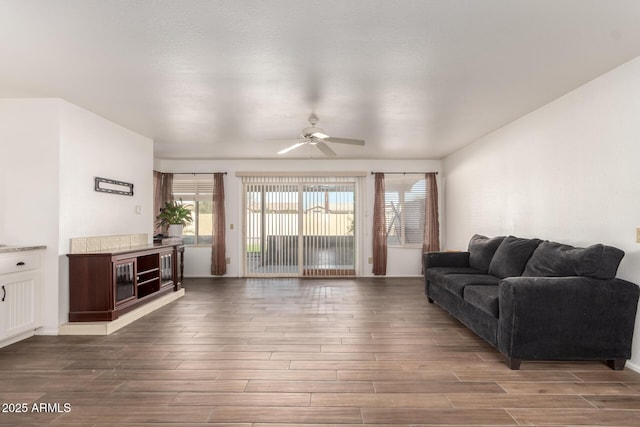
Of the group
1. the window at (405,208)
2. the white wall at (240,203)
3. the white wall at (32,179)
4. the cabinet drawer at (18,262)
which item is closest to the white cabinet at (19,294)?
the cabinet drawer at (18,262)

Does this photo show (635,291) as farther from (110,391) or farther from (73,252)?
(73,252)

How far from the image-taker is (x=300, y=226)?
7633 mm

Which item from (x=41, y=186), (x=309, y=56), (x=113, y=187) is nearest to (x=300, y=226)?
(x=113, y=187)

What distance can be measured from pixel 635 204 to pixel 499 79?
1.55 metres

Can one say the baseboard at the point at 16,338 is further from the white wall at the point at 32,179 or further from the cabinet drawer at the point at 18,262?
the cabinet drawer at the point at 18,262

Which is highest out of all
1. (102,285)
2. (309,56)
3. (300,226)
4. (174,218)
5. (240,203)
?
(309,56)

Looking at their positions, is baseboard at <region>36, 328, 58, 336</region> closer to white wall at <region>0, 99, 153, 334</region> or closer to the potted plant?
white wall at <region>0, 99, 153, 334</region>

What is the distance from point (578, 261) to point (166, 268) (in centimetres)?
516

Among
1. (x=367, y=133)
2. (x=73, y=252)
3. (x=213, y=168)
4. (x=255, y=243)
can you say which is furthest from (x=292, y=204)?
(x=73, y=252)

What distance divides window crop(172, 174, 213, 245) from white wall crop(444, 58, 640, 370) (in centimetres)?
539

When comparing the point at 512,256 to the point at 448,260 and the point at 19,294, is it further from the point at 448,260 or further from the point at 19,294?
the point at 19,294

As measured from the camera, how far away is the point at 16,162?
3.84 metres

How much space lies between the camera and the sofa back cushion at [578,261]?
2.88m

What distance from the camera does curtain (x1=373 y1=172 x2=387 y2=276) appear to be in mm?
7473
